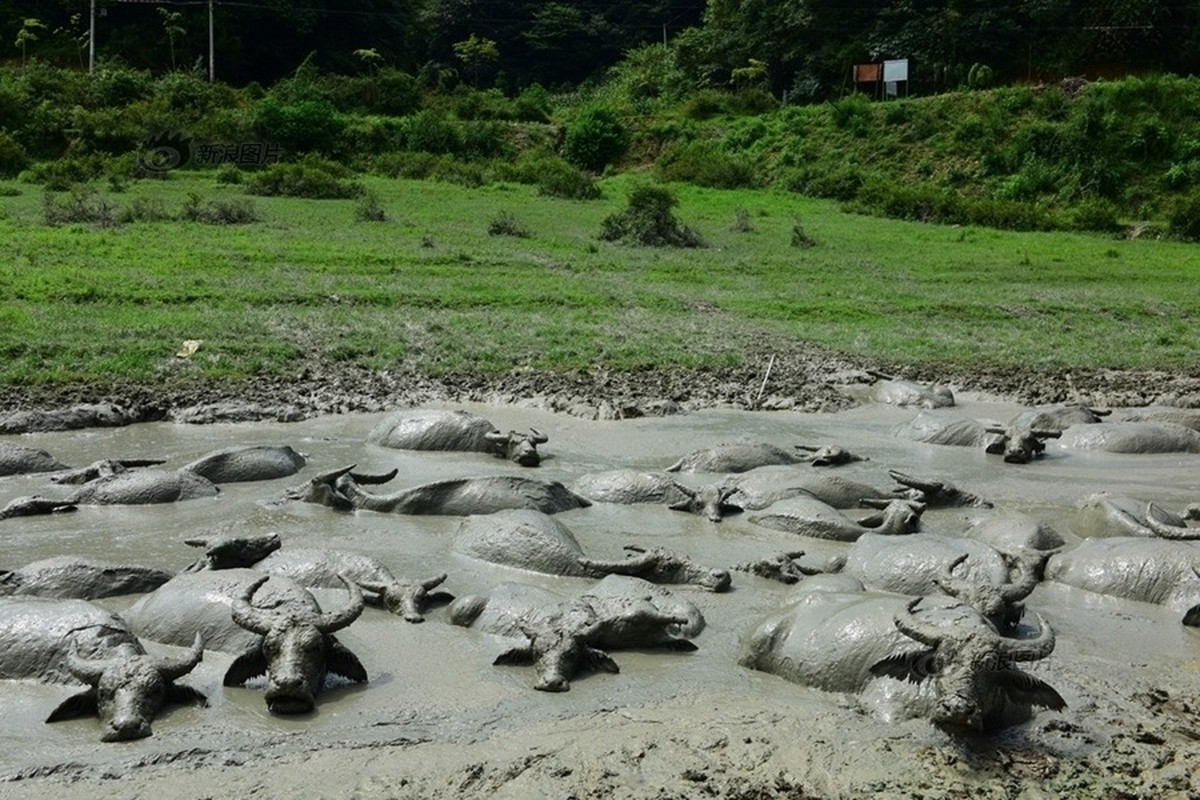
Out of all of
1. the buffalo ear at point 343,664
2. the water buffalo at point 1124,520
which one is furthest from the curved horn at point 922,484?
the buffalo ear at point 343,664

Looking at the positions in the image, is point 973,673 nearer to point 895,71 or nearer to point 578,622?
point 578,622

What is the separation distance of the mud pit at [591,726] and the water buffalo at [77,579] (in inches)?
4.5

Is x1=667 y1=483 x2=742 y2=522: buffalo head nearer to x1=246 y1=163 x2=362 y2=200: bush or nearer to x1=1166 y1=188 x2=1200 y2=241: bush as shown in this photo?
x1=246 y1=163 x2=362 y2=200: bush

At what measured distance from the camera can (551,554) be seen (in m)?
7.64

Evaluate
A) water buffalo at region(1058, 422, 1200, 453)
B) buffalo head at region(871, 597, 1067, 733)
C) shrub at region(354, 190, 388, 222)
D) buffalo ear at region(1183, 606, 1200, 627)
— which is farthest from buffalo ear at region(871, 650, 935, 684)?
shrub at region(354, 190, 388, 222)

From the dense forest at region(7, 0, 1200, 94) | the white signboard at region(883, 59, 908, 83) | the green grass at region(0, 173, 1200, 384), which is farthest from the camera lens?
the white signboard at region(883, 59, 908, 83)

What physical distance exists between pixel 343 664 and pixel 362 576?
1.22 metres

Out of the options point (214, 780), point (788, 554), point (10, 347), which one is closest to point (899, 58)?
point (10, 347)

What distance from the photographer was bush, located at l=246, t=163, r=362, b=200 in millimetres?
29734

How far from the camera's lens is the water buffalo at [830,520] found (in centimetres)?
848

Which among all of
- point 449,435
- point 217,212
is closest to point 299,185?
point 217,212

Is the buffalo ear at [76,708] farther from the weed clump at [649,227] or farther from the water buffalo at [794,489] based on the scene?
the weed clump at [649,227]

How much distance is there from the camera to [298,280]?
18.8 meters

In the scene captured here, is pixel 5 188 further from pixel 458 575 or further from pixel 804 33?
pixel 804 33
